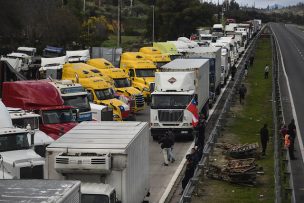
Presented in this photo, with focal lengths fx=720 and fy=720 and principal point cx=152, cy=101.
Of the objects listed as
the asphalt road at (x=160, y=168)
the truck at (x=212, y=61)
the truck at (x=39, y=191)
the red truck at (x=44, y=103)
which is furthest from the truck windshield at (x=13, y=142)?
the truck at (x=212, y=61)

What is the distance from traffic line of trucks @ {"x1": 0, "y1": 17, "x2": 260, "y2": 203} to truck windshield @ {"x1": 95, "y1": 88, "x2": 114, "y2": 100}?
0.06m

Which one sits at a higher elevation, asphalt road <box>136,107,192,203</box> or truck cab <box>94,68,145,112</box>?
truck cab <box>94,68,145,112</box>

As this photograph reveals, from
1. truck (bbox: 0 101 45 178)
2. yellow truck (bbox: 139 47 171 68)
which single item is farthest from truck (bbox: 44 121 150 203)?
yellow truck (bbox: 139 47 171 68)

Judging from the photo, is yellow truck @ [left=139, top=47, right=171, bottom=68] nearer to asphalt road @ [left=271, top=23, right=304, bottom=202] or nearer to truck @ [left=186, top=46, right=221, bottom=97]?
truck @ [left=186, top=46, right=221, bottom=97]

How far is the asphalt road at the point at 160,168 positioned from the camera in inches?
889

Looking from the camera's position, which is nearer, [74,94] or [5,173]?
[5,173]

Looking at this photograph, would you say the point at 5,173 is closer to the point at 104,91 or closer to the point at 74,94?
the point at 74,94

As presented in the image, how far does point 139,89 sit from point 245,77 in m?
20.0

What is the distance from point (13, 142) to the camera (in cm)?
2075

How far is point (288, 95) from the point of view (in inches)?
1900

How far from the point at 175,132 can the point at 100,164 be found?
15.0 m

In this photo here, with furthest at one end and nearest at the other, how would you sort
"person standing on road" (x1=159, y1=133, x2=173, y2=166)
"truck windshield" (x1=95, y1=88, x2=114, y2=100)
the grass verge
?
"truck windshield" (x1=95, y1=88, x2=114, y2=100) < "person standing on road" (x1=159, y1=133, x2=173, y2=166) < the grass verge

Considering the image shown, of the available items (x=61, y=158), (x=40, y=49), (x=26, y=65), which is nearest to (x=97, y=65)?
(x=26, y=65)

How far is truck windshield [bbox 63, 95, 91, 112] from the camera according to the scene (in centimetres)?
3077
